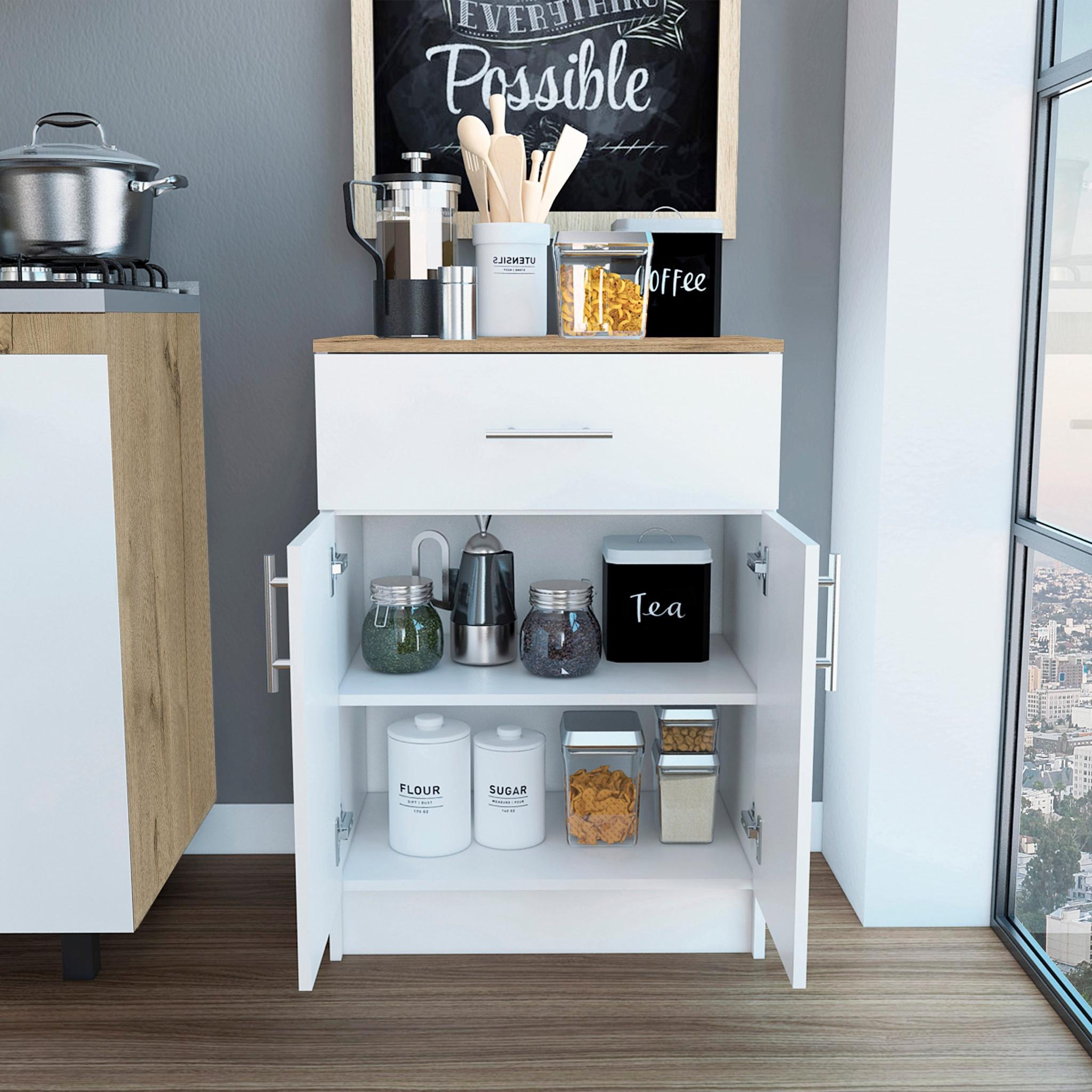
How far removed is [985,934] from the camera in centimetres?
212

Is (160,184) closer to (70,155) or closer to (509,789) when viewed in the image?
(70,155)

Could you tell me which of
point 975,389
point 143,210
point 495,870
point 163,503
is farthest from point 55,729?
point 975,389

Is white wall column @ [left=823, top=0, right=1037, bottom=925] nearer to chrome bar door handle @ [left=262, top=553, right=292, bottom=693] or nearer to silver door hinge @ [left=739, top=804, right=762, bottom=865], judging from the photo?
silver door hinge @ [left=739, top=804, right=762, bottom=865]

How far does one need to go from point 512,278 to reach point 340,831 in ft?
3.08

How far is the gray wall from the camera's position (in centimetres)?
217

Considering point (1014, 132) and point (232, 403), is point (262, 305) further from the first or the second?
point (1014, 132)

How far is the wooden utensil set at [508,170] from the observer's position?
1.94 metres

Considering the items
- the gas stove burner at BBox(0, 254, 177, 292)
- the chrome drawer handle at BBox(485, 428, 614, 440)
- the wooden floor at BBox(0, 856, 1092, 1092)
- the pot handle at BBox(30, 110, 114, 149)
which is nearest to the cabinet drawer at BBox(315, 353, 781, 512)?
the chrome drawer handle at BBox(485, 428, 614, 440)

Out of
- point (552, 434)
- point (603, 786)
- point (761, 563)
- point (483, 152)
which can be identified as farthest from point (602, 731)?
Answer: point (483, 152)

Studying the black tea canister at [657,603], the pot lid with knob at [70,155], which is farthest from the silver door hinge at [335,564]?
the pot lid with knob at [70,155]

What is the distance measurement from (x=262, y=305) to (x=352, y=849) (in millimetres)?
1019

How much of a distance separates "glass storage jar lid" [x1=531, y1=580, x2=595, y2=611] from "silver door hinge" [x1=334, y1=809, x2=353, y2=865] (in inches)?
18.7

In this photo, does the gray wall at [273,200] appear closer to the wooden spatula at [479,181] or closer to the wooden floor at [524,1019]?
the wooden spatula at [479,181]

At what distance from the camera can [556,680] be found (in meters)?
2.01
